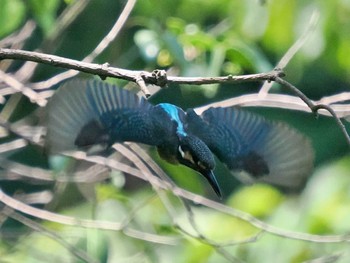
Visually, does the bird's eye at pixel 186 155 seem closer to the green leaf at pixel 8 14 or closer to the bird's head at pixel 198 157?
the bird's head at pixel 198 157

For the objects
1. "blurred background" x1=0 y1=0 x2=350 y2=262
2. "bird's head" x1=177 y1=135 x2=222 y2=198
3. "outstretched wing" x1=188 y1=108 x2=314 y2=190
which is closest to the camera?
"bird's head" x1=177 y1=135 x2=222 y2=198

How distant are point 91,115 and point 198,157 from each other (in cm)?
41

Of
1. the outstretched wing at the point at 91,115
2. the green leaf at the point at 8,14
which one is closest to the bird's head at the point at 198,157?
the outstretched wing at the point at 91,115

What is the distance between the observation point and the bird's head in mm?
2057

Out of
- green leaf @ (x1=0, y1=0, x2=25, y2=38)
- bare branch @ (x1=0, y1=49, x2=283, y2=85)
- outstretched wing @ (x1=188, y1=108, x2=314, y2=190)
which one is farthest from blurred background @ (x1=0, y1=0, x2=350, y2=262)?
bare branch @ (x1=0, y1=49, x2=283, y2=85)

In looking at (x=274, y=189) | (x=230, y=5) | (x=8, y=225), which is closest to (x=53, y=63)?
(x=230, y=5)

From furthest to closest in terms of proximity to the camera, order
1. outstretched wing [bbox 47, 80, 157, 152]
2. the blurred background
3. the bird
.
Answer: the blurred background
outstretched wing [bbox 47, 80, 157, 152]
the bird

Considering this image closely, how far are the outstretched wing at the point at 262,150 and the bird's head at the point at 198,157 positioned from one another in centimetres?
26

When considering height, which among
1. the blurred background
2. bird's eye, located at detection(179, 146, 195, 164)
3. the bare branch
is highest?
the blurred background

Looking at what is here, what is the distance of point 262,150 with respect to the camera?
2.52m

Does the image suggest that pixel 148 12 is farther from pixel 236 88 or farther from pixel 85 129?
Answer: pixel 236 88

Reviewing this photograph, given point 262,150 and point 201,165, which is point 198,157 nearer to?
point 201,165

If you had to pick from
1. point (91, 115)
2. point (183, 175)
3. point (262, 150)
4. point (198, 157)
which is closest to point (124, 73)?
point (198, 157)

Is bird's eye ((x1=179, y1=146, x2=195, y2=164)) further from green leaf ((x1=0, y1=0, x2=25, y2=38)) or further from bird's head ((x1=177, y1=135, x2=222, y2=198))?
green leaf ((x1=0, y1=0, x2=25, y2=38))
